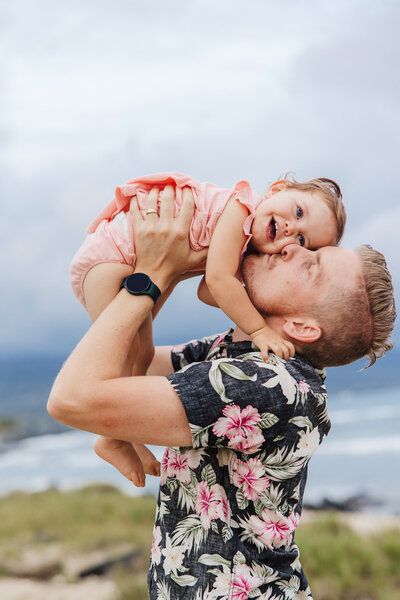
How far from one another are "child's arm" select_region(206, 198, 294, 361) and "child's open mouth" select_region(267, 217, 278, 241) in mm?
94

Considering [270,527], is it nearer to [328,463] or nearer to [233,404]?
[233,404]

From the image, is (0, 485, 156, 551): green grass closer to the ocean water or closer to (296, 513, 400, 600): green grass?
the ocean water

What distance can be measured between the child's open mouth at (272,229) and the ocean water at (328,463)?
14.2m

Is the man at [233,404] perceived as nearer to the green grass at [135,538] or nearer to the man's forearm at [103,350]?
the man's forearm at [103,350]

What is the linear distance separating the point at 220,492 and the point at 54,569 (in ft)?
29.1

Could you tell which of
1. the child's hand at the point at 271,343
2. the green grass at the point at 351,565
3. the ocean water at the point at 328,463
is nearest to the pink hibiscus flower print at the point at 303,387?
the child's hand at the point at 271,343

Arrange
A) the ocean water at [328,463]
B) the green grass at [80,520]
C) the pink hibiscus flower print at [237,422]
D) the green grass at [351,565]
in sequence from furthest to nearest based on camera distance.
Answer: the ocean water at [328,463] → the green grass at [80,520] → the green grass at [351,565] → the pink hibiscus flower print at [237,422]

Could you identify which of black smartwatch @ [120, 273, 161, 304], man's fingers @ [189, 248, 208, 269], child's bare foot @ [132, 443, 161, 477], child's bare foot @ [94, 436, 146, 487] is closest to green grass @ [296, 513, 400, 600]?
child's bare foot @ [132, 443, 161, 477]

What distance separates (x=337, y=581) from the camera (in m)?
8.51

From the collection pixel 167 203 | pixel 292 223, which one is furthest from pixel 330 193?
pixel 167 203

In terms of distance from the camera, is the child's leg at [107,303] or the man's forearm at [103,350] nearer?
the man's forearm at [103,350]

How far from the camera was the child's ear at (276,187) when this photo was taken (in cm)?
258

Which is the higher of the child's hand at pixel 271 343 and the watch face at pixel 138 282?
the watch face at pixel 138 282

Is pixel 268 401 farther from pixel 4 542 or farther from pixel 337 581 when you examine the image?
pixel 4 542
